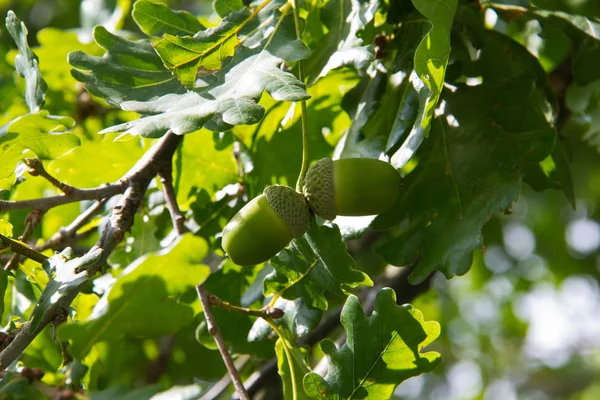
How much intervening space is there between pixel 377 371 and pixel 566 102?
3.68ft

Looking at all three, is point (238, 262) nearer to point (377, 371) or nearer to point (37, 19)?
point (377, 371)

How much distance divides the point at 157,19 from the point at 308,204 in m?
0.64

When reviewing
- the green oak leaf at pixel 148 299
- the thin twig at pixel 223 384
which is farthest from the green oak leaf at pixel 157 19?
the thin twig at pixel 223 384

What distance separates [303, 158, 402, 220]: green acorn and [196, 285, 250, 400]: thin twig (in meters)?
0.31

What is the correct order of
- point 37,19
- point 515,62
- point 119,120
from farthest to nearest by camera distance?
point 37,19, point 119,120, point 515,62

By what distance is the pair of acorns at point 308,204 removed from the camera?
4.23 ft

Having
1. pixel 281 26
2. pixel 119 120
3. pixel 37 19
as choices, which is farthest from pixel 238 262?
pixel 37 19

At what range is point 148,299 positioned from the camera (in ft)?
3.52

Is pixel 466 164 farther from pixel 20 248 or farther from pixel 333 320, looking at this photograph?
pixel 20 248

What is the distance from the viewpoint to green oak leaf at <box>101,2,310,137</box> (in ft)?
4.18

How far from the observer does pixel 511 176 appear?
1.54 m

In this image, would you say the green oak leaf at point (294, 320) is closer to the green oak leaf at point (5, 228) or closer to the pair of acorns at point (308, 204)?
the pair of acorns at point (308, 204)

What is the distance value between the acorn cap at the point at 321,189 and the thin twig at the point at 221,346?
306 millimetres

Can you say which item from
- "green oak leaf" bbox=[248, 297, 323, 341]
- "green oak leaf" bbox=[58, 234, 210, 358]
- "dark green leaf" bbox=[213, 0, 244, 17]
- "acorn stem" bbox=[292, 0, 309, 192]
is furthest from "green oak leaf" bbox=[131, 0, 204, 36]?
"green oak leaf" bbox=[58, 234, 210, 358]
